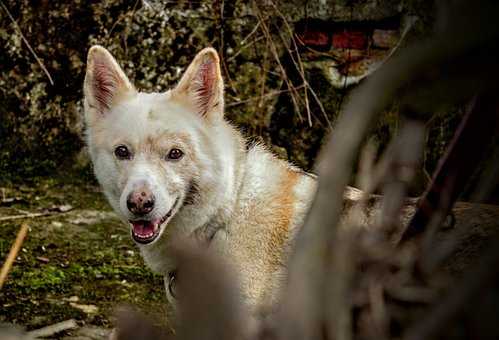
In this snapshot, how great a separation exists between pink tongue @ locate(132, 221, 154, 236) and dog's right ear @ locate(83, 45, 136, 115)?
1.73 feet

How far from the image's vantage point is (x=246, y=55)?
532 cm

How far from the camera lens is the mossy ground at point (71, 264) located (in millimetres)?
3807

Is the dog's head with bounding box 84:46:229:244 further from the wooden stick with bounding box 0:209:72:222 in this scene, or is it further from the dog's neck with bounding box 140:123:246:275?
the wooden stick with bounding box 0:209:72:222

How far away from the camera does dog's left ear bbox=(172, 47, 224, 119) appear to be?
3.21m

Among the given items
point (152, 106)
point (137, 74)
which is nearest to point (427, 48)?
point (152, 106)

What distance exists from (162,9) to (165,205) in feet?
8.84

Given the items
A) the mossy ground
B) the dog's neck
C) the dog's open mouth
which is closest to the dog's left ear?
the dog's neck

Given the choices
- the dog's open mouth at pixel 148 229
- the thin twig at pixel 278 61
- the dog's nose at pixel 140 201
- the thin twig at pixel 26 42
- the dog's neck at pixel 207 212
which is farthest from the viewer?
the thin twig at pixel 26 42

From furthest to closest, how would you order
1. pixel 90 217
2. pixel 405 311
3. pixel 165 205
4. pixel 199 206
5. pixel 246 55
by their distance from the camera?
pixel 246 55 < pixel 90 217 < pixel 199 206 < pixel 165 205 < pixel 405 311

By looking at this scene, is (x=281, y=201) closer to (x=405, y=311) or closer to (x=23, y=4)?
(x=405, y=311)

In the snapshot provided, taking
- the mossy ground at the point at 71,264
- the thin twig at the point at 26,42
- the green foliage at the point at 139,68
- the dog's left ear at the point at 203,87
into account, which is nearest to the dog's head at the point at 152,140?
the dog's left ear at the point at 203,87

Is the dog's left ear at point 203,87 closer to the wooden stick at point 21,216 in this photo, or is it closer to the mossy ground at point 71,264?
the mossy ground at point 71,264


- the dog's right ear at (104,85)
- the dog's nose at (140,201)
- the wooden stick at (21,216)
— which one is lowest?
the wooden stick at (21,216)

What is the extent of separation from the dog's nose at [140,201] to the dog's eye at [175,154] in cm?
21
